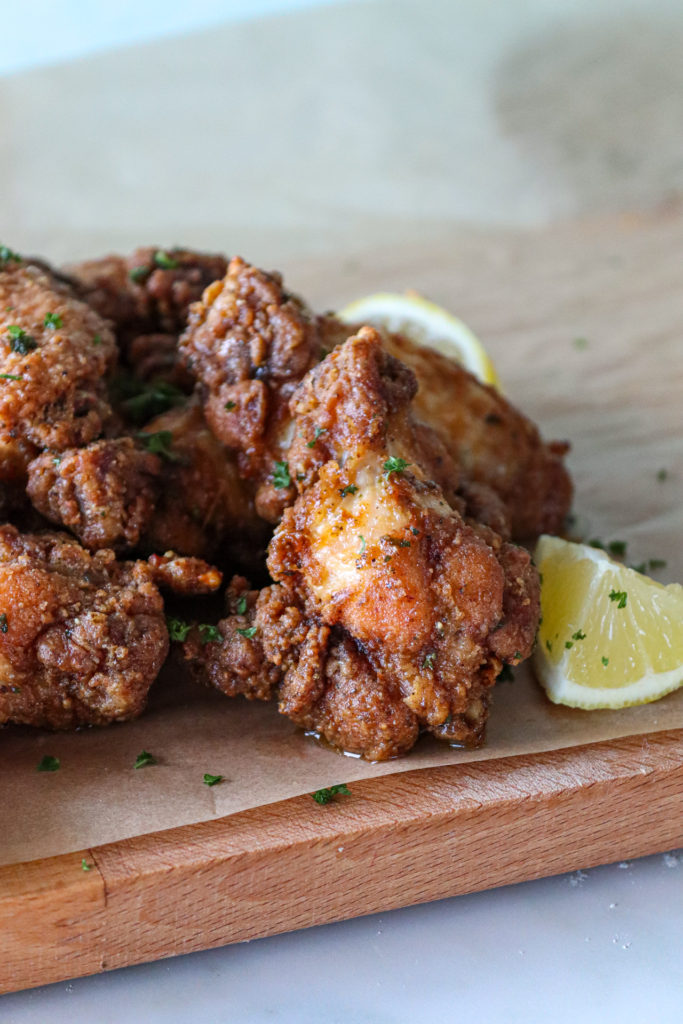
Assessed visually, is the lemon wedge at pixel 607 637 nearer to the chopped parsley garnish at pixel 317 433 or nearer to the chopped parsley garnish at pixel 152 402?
the chopped parsley garnish at pixel 317 433

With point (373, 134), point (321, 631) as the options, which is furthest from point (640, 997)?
point (373, 134)

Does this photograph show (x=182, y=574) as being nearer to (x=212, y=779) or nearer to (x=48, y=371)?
(x=212, y=779)

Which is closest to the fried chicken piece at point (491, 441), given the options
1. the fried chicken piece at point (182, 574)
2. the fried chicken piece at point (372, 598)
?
the fried chicken piece at point (372, 598)

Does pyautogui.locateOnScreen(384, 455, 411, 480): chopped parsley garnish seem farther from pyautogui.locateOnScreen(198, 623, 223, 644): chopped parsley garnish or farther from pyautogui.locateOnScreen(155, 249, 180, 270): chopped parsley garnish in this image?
pyautogui.locateOnScreen(155, 249, 180, 270): chopped parsley garnish

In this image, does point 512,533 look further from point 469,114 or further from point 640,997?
point 469,114

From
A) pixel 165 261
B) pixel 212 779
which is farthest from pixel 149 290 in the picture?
pixel 212 779

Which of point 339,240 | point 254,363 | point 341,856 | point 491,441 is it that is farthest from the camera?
point 339,240
